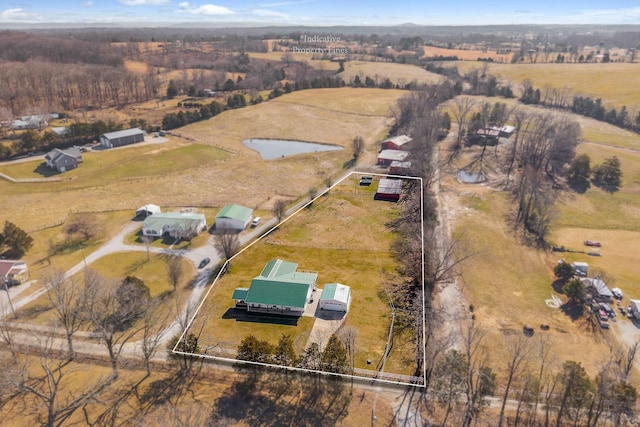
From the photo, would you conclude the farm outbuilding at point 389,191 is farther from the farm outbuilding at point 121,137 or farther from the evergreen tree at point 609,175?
the farm outbuilding at point 121,137

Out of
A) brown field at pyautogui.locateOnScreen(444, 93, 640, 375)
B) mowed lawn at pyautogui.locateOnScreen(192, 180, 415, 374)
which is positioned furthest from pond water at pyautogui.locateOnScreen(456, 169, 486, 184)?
mowed lawn at pyautogui.locateOnScreen(192, 180, 415, 374)

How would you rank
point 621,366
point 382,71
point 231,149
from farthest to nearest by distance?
1. point 382,71
2. point 231,149
3. point 621,366

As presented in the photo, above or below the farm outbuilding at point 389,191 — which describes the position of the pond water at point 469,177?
below

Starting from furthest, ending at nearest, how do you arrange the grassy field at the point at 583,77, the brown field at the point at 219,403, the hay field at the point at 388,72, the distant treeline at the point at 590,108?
the hay field at the point at 388,72 → the grassy field at the point at 583,77 → the distant treeline at the point at 590,108 → the brown field at the point at 219,403

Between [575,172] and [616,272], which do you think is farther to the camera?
[575,172]

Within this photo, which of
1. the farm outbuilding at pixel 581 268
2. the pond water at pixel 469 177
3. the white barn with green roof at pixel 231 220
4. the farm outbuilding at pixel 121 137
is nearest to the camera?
the farm outbuilding at pixel 581 268

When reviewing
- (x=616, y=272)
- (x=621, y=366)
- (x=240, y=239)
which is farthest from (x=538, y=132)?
(x=240, y=239)

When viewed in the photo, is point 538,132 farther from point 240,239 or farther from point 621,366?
point 240,239

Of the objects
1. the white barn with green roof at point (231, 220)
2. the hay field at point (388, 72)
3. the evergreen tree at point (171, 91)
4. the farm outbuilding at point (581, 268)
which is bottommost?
the farm outbuilding at point (581, 268)

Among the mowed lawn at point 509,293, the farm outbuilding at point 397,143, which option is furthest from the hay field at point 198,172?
the mowed lawn at point 509,293
